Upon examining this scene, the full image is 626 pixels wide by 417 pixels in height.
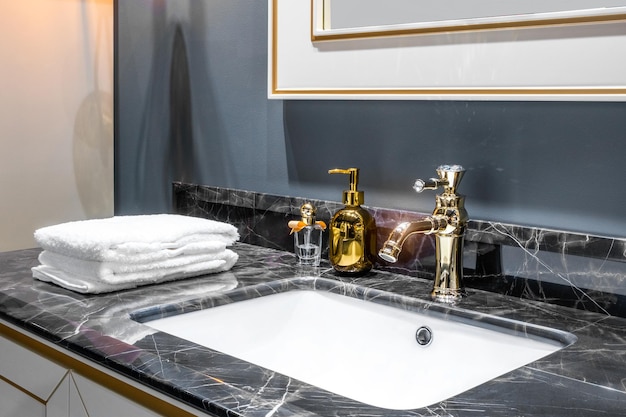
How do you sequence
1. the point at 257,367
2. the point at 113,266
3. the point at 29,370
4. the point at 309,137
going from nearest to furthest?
the point at 257,367
the point at 29,370
the point at 113,266
the point at 309,137

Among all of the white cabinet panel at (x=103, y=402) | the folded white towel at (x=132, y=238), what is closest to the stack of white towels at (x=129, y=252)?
the folded white towel at (x=132, y=238)

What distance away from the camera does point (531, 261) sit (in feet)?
3.66

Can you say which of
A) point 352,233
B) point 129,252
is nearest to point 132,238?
point 129,252

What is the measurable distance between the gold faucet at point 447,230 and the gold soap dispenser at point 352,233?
0.15 metres

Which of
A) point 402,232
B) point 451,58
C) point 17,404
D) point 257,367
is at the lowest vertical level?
point 17,404

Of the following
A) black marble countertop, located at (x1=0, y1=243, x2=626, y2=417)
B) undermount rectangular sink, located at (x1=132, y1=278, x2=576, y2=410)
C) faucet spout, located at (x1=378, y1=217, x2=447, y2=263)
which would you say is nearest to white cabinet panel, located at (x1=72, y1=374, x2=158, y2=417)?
black marble countertop, located at (x1=0, y1=243, x2=626, y2=417)

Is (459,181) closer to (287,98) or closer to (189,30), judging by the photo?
(287,98)

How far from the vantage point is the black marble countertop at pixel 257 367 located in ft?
2.41

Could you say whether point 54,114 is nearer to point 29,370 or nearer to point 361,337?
point 29,370

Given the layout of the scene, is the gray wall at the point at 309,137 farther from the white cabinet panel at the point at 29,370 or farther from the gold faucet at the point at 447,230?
the white cabinet panel at the point at 29,370

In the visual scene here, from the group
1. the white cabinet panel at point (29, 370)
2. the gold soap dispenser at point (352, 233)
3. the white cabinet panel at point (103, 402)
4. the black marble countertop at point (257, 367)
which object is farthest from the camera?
the gold soap dispenser at point (352, 233)

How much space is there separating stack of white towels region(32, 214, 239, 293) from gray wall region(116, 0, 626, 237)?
253mm

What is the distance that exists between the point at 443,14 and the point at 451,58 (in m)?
0.07

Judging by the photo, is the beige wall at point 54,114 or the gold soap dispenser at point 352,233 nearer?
the gold soap dispenser at point 352,233
